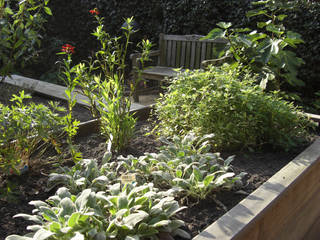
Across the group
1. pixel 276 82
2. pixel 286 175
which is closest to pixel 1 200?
pixel 286 175

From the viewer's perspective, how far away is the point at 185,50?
18.6 ft

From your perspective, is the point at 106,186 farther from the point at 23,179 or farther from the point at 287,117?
the point at 287,117

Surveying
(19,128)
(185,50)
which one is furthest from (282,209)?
(185,50)

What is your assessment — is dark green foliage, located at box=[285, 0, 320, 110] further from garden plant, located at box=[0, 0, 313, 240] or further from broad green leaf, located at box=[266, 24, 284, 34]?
garden plant, located at box=[0, 0, 313, 240]

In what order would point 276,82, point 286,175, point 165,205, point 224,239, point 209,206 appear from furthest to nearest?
point 276,82 → point 286,175 → point 209,206 → point 165,205 → point 224,239

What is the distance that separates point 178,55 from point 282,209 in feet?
13.5

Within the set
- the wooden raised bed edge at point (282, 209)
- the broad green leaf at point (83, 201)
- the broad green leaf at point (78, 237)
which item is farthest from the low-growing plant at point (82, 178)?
the wooden raised bed edge at point (282, 209)

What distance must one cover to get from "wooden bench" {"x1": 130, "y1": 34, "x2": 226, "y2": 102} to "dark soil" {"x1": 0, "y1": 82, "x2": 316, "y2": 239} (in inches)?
98.2

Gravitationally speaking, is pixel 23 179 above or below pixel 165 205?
below

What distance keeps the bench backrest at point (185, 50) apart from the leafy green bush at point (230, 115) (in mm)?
2628

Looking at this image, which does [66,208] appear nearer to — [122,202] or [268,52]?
[122,202]

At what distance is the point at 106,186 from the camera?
199 centimetres

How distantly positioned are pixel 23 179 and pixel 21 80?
3.29 metres

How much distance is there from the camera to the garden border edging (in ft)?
5.12
